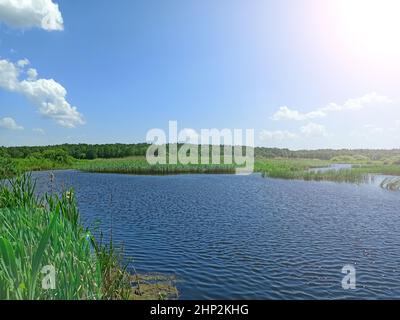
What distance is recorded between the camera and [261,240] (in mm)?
11039

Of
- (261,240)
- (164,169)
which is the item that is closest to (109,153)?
(164,169)

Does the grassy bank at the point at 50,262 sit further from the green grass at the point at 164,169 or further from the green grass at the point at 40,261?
the green grass at the point at 164,169

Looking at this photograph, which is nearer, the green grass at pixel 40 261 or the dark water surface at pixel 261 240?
the green grass at pixel 40 261

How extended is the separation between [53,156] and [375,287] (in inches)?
1892

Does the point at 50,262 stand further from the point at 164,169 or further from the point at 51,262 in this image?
the point at 164,169

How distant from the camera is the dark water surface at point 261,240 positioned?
24.7 feet

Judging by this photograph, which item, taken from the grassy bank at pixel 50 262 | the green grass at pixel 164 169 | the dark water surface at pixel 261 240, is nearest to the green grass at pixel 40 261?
the grassy bank at pixel 50 262

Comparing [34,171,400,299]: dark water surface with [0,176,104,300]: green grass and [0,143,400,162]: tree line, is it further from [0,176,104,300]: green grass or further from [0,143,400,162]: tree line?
[0,143,400,162]: tree line

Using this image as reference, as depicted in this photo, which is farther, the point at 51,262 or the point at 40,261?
the point at 51,262
